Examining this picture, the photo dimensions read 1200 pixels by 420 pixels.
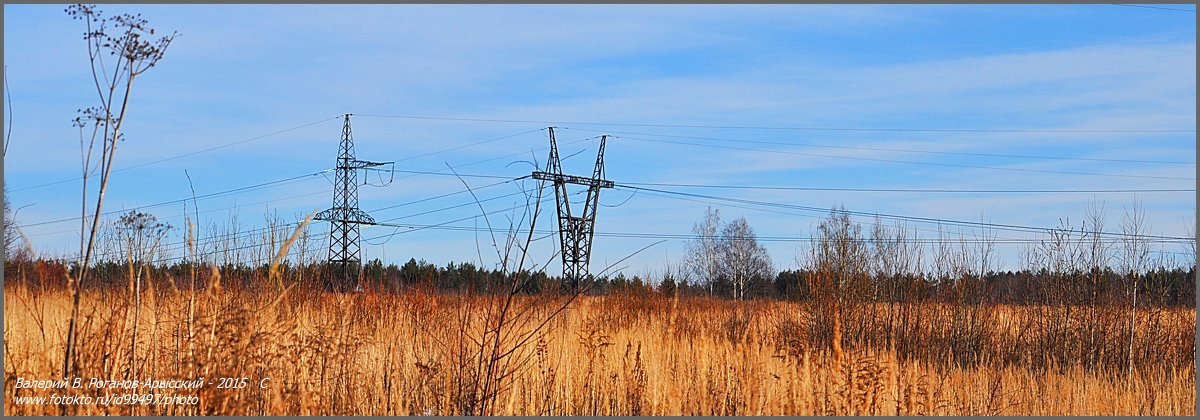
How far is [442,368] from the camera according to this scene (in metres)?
6.01

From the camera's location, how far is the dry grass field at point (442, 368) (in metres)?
4.78

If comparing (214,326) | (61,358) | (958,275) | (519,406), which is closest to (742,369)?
(519,406)

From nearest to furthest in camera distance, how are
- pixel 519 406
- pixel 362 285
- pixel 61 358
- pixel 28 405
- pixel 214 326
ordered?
pixel 28 405
pixel 214 326
pixel 61 358
pixel 519 406
pixel 362 285

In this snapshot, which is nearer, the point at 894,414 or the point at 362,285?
the point at 894,414

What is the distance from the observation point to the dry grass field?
15.7 ft

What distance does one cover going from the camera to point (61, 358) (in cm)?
530

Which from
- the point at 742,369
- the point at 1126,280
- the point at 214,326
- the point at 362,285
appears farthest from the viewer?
the point at 1126,280

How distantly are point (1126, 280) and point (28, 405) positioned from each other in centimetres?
1333

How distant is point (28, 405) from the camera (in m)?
4.41

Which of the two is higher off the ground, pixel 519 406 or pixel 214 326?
pixel 214 326

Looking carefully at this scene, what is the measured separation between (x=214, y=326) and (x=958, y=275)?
11354mm

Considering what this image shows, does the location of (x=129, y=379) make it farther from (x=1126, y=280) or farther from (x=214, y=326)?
(x=1126, y=280)

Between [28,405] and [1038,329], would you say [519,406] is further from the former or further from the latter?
[1038,329]

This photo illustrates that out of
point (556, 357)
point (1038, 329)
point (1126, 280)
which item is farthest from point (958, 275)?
point (556, 357)
